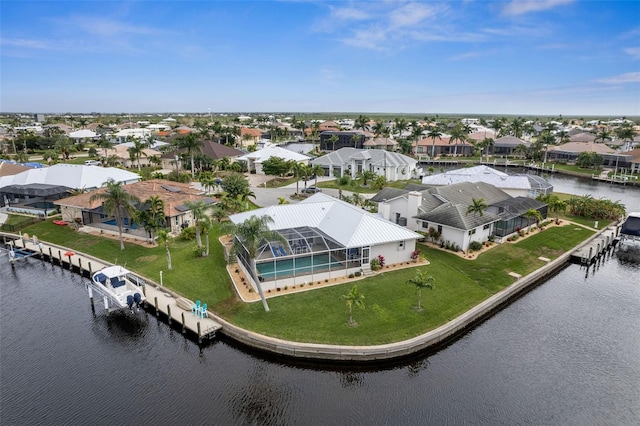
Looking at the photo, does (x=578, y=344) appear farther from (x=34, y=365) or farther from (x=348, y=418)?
(x=34, y=365)

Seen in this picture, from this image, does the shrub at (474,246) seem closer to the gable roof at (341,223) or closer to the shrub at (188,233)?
the gable roof at (341,223)

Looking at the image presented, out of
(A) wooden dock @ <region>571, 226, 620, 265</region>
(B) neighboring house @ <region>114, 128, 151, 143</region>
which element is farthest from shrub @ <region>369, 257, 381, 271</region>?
(B) neighboring house @ <region>114, 128, 151, 143</region>

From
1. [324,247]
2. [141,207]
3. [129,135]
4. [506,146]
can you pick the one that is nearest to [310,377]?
[324,247]

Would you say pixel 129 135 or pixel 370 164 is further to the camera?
pixel 129 135

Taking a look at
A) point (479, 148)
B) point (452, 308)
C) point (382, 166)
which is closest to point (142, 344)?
point (452, 308)

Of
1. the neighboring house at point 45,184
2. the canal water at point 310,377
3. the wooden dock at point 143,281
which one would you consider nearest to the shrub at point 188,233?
the wooden dock at point 143,281

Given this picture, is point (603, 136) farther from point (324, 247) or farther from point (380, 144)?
point (324, 247)
